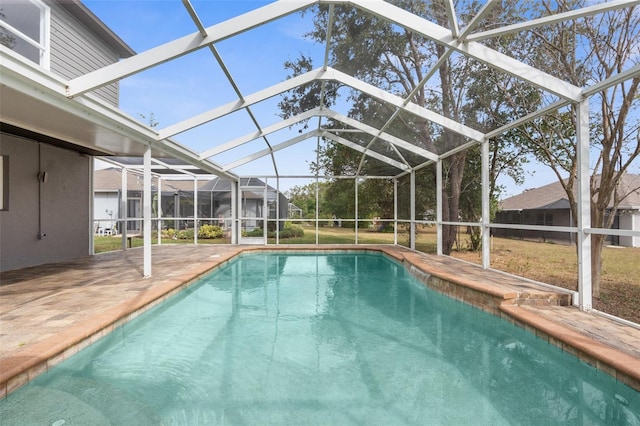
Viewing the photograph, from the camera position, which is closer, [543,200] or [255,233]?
[255,233]

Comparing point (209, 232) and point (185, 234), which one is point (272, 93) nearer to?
point (209, 232)

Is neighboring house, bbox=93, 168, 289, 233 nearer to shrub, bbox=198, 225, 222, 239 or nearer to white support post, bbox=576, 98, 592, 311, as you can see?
shrub, bbox=198, 225, 222, 239

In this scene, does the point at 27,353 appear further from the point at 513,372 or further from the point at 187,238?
the point at 187,238

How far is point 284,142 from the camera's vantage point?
10094 millimetres

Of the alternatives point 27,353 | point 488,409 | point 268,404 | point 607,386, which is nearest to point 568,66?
point 607,386

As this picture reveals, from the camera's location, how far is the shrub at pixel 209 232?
14109 mm

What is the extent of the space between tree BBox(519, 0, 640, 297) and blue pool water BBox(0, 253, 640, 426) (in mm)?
2447

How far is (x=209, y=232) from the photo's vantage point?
46.4 ft

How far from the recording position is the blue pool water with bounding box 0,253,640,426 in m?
2.32

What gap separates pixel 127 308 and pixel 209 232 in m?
10.4

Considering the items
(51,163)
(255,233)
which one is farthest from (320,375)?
(255,233)

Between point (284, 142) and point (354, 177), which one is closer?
point (284, 142)

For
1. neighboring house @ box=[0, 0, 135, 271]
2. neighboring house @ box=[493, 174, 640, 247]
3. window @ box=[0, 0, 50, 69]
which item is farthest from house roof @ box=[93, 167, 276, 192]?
neighboring house @ box=[493, 174, 640, 247]

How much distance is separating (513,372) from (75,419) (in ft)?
10.7
